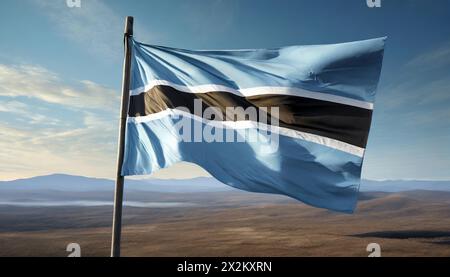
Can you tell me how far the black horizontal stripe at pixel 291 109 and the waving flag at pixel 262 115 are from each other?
0.01 m

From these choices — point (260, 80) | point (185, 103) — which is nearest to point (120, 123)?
point (185, 103)

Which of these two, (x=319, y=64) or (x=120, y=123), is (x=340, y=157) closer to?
(x=319, y=64)

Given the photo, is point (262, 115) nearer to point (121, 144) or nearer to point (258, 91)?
point (258, 91)

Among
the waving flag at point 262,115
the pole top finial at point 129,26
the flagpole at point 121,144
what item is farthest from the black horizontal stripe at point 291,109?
the pole top finial at point 129,26

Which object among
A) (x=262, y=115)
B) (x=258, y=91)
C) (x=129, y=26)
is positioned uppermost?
(x=129, y=26)

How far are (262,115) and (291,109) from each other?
433 mm

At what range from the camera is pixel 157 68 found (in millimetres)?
5465

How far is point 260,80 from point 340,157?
161 centimetres

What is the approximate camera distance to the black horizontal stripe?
4836 millimetres

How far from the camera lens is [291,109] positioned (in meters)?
5.16

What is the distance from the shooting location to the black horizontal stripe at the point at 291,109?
190 inches

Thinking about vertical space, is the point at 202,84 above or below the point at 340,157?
above

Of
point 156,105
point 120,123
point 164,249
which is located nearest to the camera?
point 120,123

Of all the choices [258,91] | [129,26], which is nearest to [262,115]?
[258,91]
